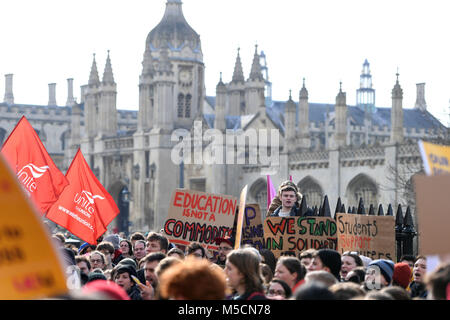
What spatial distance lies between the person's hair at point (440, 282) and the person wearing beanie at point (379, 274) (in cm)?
272

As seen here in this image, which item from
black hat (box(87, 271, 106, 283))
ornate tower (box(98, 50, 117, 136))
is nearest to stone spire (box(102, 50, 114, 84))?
ornate tower (box(98, 50, 117, 136))

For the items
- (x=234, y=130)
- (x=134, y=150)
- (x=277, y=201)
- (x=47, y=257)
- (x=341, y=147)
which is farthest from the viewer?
(x=134, y=150)

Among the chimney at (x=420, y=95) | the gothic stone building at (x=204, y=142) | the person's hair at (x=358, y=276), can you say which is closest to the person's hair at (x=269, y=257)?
the person's hair at (x=358, y=276)

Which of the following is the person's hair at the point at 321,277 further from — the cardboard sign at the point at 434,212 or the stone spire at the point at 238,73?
the stone spire at the point at 238,73

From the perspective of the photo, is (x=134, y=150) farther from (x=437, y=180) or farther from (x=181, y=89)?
(x=437, y=180)

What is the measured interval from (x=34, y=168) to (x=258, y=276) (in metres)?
8.65

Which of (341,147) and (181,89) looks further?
(181,89)

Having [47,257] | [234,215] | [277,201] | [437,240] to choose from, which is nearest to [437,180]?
[437,240]

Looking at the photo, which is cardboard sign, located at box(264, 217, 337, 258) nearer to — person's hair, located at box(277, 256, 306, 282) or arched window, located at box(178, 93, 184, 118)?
person's hair, located at box(277, 256, 306, 282)

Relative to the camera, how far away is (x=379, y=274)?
840 cm

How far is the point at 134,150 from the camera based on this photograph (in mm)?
53531

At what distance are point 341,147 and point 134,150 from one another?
14.1 meters

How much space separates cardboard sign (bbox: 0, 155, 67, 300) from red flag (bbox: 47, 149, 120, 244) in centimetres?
1019

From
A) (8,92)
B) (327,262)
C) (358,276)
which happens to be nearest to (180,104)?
(8,92)
